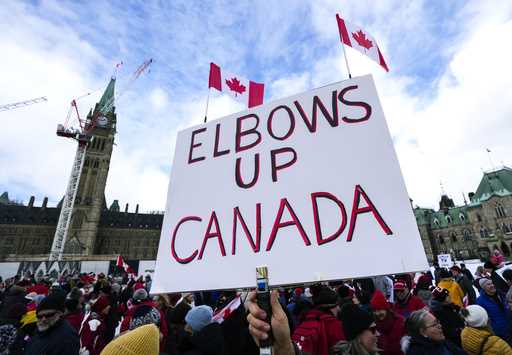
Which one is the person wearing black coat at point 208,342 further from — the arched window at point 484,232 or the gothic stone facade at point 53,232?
the gothic stone facade at point 53,232

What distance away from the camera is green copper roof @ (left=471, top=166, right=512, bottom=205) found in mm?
51969

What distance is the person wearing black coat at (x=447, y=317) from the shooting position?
3.54m

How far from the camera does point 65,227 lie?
6203 cm

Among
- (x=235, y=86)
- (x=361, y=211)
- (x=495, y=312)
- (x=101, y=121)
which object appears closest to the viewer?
(x=361, y=211)

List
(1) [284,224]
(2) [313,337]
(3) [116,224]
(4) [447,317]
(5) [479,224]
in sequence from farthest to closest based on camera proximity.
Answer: (3) [116,224], (5) [479,224], (4) [447,317], (2) [313,337], (1) [284,224]

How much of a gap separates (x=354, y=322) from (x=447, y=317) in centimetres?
216

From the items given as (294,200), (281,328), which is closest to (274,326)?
(281,328)

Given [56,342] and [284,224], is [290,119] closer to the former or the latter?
[284,224]

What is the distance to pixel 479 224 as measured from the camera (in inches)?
2173

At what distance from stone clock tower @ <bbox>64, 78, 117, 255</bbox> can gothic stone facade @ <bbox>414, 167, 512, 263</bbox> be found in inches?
3059

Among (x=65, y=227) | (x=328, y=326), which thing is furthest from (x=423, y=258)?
(x=65, y=227)

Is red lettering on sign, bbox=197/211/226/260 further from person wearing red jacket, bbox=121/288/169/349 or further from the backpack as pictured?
person wearing red jacket, bbox=121/288/169/349

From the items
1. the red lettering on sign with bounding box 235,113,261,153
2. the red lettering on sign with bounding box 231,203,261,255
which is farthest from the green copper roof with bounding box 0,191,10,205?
the red lettering on sign with bounding box 231,203,261,255

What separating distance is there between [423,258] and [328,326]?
6.37ft
